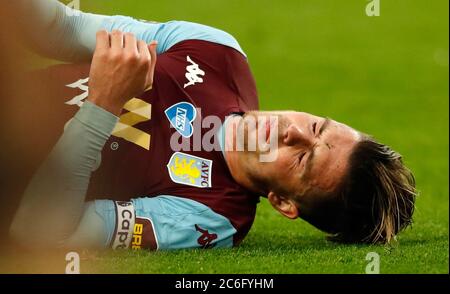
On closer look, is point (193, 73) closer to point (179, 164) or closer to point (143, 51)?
point (179, 164)

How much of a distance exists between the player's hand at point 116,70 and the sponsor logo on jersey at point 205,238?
658 mm

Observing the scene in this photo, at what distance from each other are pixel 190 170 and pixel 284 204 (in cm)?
47

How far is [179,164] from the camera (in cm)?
447

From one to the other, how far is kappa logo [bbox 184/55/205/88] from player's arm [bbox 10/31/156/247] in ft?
1.87

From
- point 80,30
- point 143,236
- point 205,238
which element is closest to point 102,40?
point 80,30

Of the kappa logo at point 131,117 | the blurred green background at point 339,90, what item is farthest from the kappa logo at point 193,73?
the blurred green background at point 339,90

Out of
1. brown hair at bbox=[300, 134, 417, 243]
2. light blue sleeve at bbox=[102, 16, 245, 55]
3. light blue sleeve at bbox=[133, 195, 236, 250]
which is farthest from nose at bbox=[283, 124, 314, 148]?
light blue sleeve at bbox=[102, 16, 245, 55]

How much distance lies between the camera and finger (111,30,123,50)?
407 cm

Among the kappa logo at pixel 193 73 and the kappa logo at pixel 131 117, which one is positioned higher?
the kappa logo at pixel 193 73

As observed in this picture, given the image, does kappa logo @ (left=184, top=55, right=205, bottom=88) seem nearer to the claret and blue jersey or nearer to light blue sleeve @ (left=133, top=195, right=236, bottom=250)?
the claret and blue jersey

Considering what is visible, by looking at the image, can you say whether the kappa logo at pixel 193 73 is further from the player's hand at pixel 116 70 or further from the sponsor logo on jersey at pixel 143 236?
the sponsor logo on jersey at pixel 143 236

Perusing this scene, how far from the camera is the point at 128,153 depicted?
14.6 feet

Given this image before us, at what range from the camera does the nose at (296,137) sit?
14.2 feet

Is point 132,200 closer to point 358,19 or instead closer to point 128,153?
point 128,153
